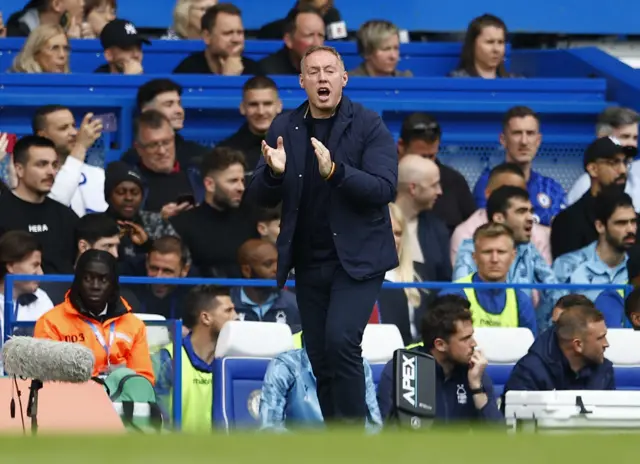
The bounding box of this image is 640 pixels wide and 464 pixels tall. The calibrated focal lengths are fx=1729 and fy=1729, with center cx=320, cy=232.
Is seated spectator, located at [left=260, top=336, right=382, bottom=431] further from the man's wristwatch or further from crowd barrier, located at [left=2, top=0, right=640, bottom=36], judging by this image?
crowd barrier, located at [left=2, top=0, right=640, bottom=36]

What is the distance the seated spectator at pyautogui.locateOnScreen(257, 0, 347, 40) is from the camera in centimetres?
1393

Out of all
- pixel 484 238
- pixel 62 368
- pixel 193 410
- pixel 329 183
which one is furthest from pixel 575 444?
pixel 484 238

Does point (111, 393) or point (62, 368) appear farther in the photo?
point (111, 393)

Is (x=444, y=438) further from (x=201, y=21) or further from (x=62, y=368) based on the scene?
(x=201, y=21)

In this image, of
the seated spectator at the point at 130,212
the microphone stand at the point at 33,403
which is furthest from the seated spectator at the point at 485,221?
the microphone stand at the point at 33,403

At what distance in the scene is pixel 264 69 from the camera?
13383 millimetres

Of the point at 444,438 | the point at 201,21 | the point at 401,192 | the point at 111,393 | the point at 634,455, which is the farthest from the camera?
the point at 201,21

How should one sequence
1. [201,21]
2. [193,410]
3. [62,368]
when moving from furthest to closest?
[201,21], [193,410], [62,368]

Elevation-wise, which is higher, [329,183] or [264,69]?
[264,69]

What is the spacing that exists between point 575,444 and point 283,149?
13.1ft

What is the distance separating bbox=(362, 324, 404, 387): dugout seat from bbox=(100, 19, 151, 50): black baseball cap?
4090mm

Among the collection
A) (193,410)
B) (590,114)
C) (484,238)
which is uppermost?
(590,114)

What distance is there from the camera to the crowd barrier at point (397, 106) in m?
12.5

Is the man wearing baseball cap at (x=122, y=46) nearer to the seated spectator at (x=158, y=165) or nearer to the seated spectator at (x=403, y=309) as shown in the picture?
the seated spectator at (x=158, y=165)
